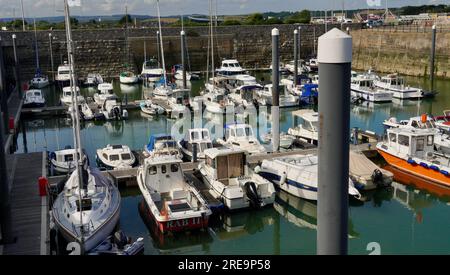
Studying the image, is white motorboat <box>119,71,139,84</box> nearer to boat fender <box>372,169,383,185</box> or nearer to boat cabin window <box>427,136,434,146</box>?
boat cabin window <box>427,136,434,146</box>

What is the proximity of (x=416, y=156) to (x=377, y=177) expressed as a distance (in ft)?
8.27

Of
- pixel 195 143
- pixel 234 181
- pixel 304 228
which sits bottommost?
pixel 304 228

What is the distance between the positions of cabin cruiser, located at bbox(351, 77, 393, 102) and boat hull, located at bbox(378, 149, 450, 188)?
1429cm

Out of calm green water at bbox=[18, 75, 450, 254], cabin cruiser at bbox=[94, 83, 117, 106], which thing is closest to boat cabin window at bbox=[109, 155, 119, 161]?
calm green water at bbox=[18, 75, 450, 254]

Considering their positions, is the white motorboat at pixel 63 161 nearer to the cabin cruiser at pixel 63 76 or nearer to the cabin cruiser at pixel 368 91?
the cabin cruiser at pixel 368 91

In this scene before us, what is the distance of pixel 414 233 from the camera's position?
13617mm

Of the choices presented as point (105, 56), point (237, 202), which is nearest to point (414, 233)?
point (237, 202)

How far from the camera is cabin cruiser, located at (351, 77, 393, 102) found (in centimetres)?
3266

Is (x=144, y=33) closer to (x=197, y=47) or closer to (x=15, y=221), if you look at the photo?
(x=197, y=47)

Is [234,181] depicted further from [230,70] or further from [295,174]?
[230,70]

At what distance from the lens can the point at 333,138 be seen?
15.7 ft

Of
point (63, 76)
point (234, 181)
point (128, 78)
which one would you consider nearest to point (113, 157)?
point (234, 181)

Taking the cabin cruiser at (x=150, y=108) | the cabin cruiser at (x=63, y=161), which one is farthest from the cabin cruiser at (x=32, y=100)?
the cabin cruiser at (x=63, y=161)

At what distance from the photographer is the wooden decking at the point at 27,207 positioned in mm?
11016
